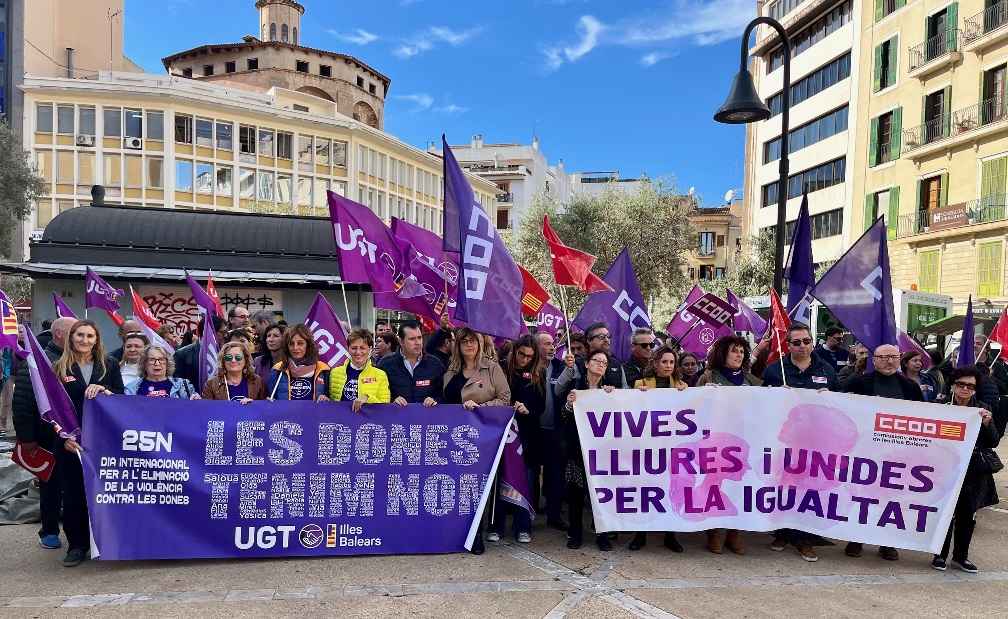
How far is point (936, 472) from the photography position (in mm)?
5672

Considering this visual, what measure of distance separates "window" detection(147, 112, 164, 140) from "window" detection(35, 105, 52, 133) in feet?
17.7

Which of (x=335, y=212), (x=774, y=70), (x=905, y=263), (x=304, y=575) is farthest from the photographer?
(x=774, y=70)

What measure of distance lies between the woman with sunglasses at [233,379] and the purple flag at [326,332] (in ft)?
5.64

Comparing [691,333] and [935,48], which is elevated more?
[935,48]

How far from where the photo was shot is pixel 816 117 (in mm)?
37125

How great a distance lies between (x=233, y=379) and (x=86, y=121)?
152 feet

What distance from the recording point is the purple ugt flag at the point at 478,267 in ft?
19.4

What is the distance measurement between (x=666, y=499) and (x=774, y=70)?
4035 cm

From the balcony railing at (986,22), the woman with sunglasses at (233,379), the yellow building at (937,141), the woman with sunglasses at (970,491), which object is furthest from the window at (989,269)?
the woman with sunglasses at (233,379)

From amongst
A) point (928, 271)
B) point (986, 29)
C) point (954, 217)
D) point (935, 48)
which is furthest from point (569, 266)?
point (935, 48)

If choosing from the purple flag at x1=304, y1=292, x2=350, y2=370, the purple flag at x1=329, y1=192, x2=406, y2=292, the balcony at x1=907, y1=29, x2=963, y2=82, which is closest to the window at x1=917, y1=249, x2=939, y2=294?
the balcony at x1=907, y1=29, x2=963, y2=82

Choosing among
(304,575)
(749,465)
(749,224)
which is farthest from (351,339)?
(749,224)

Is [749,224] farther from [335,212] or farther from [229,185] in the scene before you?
[335,212]

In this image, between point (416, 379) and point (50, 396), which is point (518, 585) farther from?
point (50, 396)
